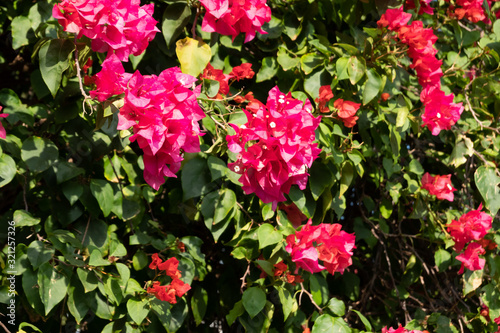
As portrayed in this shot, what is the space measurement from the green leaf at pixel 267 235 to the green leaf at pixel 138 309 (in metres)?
0.32

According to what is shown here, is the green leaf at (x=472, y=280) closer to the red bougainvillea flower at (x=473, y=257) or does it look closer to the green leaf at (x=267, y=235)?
the red bougainvillea flower at (x=473, y=257)

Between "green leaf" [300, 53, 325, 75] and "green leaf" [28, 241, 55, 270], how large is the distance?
82 cm

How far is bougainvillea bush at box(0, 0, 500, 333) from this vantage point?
1119mm

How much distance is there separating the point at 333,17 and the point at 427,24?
17.9 inches

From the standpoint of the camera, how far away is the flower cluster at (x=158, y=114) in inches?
38.5

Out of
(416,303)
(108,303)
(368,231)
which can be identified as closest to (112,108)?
(108,303)

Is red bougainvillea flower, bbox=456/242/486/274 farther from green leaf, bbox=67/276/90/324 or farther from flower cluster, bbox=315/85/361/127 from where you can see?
green leaf, bbox=67/276/90/324

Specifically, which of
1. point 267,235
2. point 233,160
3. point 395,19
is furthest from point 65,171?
point 395,19

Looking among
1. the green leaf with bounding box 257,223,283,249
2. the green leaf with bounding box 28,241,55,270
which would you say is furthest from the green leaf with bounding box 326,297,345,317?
the green leaf with bounding box 28,241,55,270

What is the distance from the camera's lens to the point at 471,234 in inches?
66.7

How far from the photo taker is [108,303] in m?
1.44

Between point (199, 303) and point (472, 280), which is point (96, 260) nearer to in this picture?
point (199, 303)

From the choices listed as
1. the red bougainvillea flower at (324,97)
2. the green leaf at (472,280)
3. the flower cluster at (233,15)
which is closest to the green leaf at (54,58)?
the flower cluster at (233,15)

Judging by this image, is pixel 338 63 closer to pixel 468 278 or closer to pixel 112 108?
pixel 112 108
